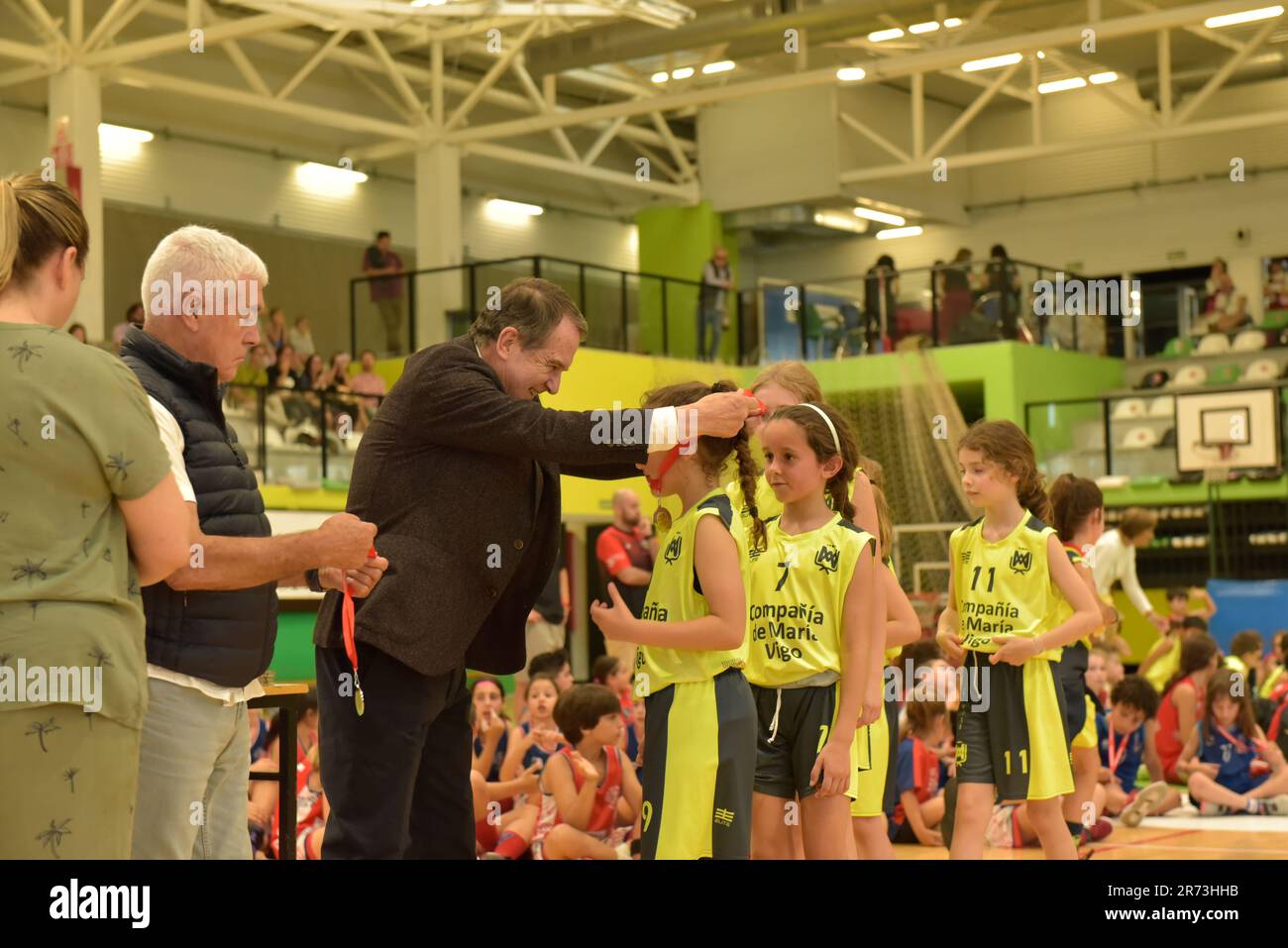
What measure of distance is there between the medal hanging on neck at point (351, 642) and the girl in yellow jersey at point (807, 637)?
4.40 ft

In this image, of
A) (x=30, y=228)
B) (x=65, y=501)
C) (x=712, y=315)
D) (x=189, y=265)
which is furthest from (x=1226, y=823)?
(x=712, y=315)

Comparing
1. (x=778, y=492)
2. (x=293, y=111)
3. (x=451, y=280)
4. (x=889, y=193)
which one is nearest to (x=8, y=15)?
(x=293, y=111)

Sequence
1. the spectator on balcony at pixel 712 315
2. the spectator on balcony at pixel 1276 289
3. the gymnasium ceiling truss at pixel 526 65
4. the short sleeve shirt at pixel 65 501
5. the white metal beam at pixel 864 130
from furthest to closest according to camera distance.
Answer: the spectator on balcony at pixel 1276 289, the white metal beam at pixel 864 130, the spectator on balcony at pixel 712 315, the gymnasium ceiling truss at pixel 526 65, the short sleeve shirt at pixel 65 501

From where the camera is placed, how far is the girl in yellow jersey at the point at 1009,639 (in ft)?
18.4

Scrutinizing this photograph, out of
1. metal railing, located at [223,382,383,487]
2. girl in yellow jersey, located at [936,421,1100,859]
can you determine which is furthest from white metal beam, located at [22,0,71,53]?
girl in yellow jersey, located at [936,421,1100,859]

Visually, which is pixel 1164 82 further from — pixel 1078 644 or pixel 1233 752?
pixel 1078 644

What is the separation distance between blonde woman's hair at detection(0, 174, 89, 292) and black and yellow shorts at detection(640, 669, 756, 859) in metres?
1.93

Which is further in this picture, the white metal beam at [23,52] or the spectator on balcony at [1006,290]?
the spectator on balcony at [1006,290]

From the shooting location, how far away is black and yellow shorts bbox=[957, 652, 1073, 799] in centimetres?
561

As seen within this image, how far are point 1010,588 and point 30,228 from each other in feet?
12.6

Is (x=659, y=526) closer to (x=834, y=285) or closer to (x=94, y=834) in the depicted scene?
(x=94, y=834)

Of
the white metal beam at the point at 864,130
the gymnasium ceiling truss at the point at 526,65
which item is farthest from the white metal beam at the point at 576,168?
the white metal beam at the point at 864,130

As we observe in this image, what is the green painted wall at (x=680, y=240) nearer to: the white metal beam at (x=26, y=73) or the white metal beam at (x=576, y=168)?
the white metal beam at (x=576, y=168)

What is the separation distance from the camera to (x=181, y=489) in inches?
125
